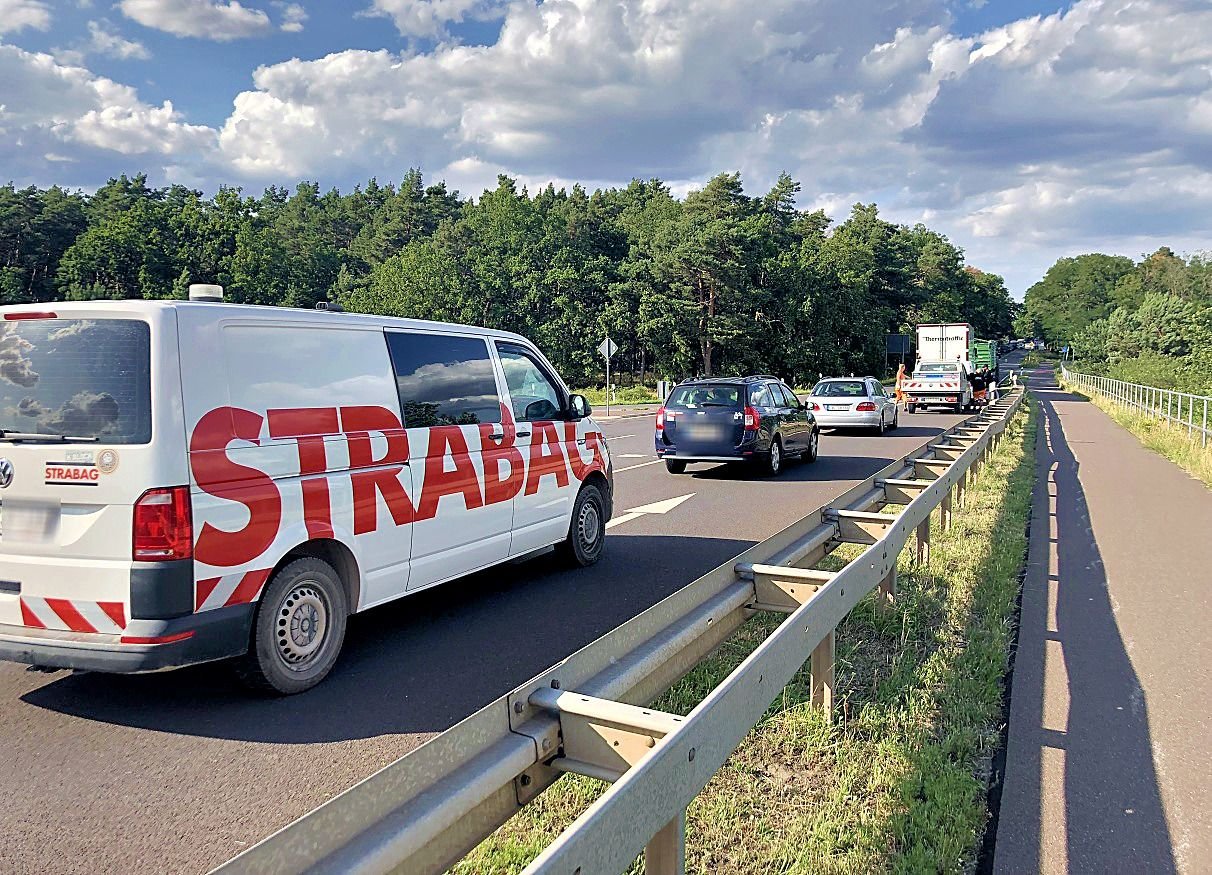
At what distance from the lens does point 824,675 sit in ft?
14.3

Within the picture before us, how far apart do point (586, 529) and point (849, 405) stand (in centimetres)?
1646

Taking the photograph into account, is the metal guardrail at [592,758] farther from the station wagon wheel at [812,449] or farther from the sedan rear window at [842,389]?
the sedan rear window at [842,389]

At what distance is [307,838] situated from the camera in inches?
75.8

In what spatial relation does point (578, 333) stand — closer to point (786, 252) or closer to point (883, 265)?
point (786, 252)

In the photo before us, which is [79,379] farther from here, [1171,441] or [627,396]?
[627,396]

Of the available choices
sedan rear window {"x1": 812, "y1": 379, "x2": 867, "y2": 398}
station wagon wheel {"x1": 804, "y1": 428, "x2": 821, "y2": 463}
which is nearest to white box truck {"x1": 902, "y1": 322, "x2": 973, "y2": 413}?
sedan rear window {"x1": 812, "y1": 379, "x2": 867, "y2": 398}

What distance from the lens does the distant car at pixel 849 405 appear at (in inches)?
903

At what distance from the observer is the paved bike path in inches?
139

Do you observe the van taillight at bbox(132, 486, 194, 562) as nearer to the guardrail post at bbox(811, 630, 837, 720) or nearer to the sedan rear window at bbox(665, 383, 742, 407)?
the guardrail post at bbox(811, 630, 837, 720)

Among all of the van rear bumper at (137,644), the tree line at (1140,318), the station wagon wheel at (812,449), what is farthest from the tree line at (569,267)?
the van rear bumper at (137,644)

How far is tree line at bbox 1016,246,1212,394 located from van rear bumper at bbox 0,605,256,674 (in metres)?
25.4

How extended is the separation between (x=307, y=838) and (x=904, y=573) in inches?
243

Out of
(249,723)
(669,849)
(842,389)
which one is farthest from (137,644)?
(842,389)

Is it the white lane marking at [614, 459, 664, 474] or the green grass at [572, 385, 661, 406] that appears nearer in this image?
the white lane marking at [614, 459, 664, 474]
